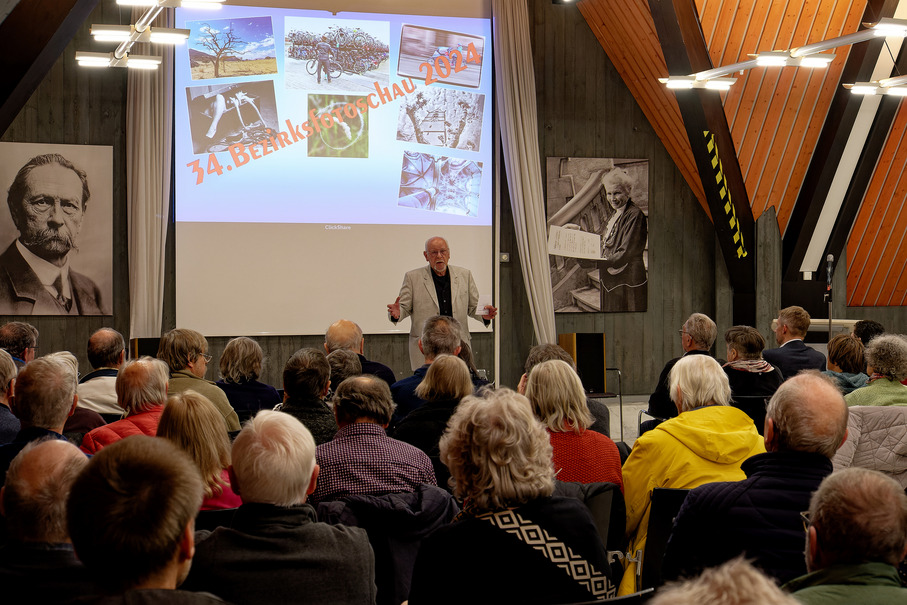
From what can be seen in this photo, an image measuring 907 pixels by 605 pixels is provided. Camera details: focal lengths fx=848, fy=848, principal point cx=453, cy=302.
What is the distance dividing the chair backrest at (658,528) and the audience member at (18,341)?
378 centimetres

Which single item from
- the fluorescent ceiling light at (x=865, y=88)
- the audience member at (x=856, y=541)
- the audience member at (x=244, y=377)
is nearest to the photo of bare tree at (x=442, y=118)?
the fluorescent ceiling light at (x=865, y=88)

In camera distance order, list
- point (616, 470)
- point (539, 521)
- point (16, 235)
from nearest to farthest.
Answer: point (539, 521), point (616, 470), point (16, 235)

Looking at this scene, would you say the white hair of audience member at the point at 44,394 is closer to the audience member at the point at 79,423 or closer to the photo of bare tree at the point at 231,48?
the audience member at the point at 79,423

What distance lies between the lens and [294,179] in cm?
824

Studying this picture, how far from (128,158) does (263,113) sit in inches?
51.7

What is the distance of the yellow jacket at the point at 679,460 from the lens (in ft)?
10.1

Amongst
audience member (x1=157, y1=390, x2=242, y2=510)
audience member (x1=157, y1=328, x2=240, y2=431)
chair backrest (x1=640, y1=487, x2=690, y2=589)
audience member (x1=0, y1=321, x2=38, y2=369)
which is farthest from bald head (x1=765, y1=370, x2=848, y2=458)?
audience member (x1=0, y1=321, x2=38, y2=369)

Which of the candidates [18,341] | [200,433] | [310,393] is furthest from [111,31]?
[200,433]

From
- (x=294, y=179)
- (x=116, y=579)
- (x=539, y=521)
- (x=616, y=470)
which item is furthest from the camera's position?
(x=294, y=179)

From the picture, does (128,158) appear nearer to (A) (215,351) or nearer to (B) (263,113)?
(B) (263,113)

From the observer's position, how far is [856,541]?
1572mm

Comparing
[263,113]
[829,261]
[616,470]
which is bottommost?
[616,470]

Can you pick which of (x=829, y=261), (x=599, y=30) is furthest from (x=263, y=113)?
(x=829, y=261)

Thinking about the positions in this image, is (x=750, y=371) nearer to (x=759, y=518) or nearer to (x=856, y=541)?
(x=759, y=518)
